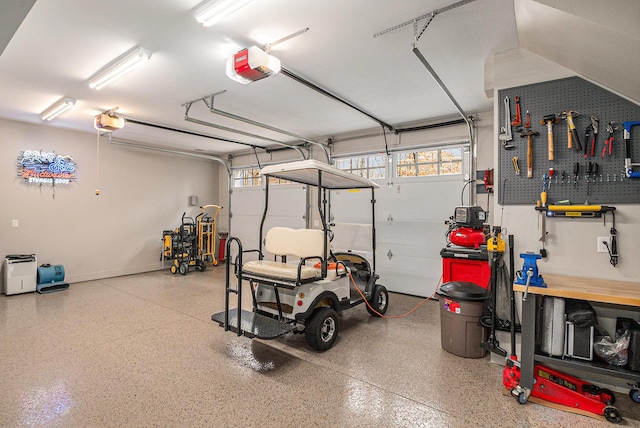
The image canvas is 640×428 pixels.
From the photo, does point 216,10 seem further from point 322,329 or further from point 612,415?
point 612,415

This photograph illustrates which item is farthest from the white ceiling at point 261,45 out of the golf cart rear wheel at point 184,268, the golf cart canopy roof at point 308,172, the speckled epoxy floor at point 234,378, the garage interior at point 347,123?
the golf cart rear wheel at point 184,268

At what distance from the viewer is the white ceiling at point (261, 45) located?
2.48 meters

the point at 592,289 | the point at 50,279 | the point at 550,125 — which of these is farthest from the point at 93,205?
the point at 592,289

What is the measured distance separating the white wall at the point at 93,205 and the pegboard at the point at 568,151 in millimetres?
7479

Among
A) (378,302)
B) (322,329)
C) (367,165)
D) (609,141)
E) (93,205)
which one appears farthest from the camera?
(93,205)

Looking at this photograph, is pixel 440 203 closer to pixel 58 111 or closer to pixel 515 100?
pixel 515 100

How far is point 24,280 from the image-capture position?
548 centimetres

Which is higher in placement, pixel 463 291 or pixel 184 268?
pixel 463 291

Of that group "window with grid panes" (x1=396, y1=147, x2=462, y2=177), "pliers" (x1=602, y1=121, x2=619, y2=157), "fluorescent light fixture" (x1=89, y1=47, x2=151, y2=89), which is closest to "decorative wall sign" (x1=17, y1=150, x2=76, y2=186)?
"fluorescent light fixture" (x1=89, y1=47, x2=151, y2=89)

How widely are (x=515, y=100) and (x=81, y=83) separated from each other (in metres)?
4.97

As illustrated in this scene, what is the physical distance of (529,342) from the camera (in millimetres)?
2383

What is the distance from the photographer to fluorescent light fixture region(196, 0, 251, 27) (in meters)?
2.26

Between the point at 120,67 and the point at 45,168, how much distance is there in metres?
4.07

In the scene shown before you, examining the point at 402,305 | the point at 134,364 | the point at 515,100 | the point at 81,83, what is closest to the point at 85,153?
the point at 81,83
